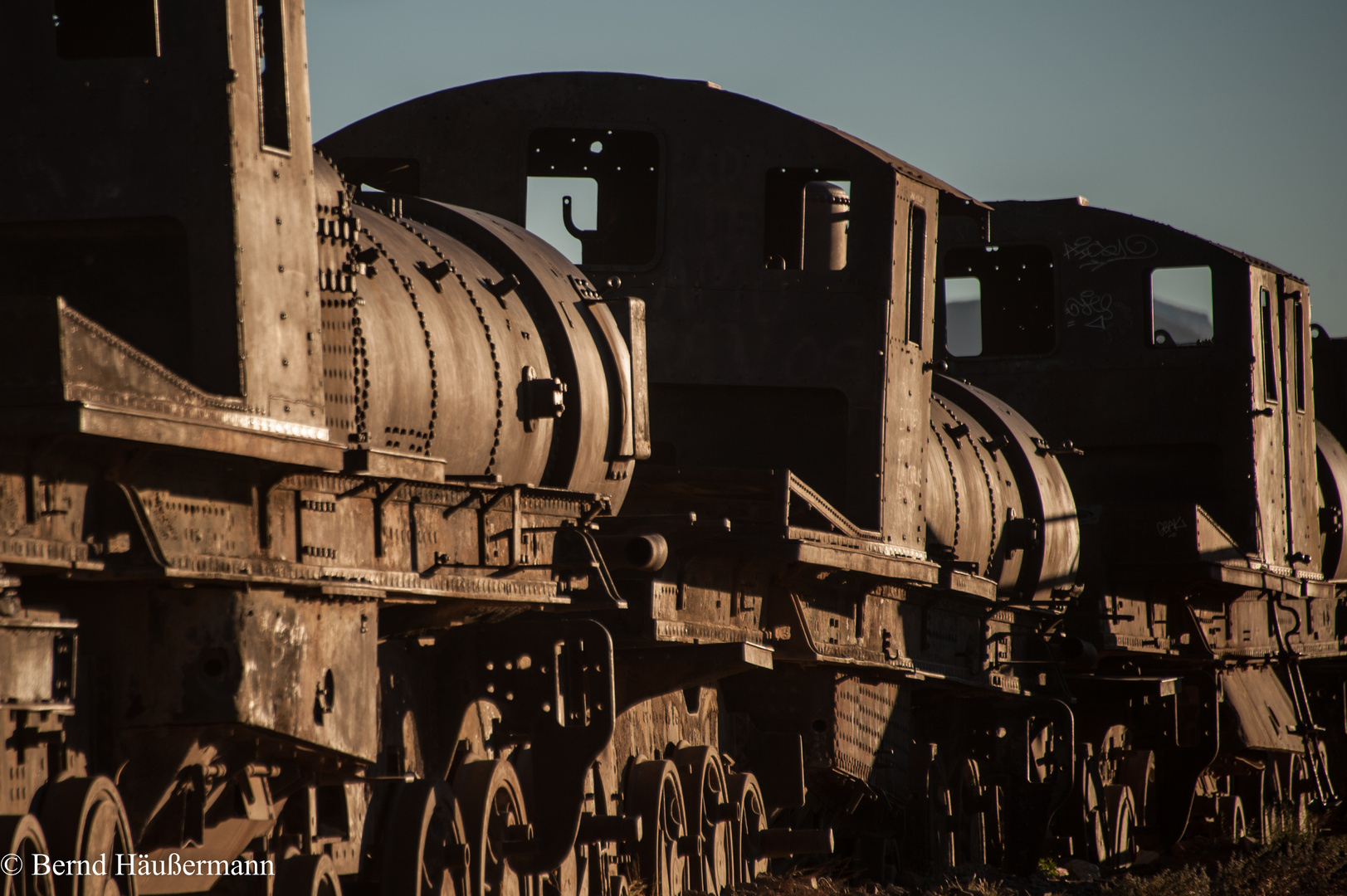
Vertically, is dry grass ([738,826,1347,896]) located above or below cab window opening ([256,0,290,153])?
below

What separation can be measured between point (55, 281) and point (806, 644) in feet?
17.9

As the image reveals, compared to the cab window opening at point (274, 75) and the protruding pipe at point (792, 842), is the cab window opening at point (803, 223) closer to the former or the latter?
the protruding pipe at point (792, 842)

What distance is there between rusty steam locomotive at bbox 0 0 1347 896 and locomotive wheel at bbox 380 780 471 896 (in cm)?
2

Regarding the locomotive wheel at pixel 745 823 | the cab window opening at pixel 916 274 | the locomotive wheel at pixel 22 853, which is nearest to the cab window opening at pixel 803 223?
the cab window opening at pixel 916 274

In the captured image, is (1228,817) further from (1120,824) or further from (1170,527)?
(1170,527)

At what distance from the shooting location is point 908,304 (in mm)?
11445

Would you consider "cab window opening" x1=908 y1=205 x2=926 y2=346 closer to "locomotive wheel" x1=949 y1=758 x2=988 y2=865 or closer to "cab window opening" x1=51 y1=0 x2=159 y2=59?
"locomotive wheel" x1=949 y1=758 x2=988 y2=865

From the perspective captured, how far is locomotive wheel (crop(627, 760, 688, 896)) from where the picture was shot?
9.73 meters

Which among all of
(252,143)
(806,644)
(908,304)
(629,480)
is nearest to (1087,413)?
(908,304)

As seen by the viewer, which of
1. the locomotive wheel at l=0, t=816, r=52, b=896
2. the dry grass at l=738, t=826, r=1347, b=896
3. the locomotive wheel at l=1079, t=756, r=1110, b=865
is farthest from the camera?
the locomotive wheel at l=1079, t=756, r=1110, b=865

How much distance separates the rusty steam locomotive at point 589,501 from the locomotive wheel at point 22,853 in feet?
0.08

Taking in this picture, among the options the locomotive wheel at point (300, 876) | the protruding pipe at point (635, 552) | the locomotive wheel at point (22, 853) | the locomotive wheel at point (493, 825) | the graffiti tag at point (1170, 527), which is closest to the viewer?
the locomotive wheel at point (22, 853)

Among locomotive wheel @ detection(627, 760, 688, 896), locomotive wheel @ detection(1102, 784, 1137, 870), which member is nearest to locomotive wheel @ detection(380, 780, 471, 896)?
locomotive wheel @ detection(627, 760, 688, 896)

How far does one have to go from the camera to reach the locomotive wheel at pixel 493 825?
777 centimetres
